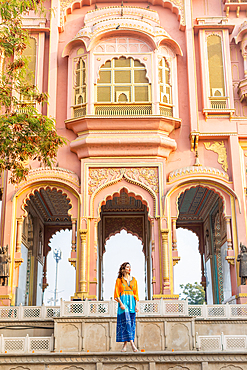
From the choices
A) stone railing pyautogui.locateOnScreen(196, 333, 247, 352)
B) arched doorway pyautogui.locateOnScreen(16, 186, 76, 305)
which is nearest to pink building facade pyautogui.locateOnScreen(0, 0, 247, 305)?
arched doorway pyautogui.locateOnScreen(16, 186, 76, 305)

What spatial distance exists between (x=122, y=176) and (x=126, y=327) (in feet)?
21.1

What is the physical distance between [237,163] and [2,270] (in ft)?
23.9

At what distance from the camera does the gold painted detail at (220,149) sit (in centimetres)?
1423

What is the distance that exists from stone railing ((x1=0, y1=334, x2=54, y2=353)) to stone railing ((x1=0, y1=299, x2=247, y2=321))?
4.38ft

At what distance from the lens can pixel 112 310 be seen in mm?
10305

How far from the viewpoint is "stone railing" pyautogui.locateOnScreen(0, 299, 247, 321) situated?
10.3 m

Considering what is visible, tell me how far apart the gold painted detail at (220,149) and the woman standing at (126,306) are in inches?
272

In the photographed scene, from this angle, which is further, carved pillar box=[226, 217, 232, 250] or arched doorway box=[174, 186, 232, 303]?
arched doorway box=[174, 186, 232, 303]

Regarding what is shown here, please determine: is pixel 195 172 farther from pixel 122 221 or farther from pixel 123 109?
pixel 122 221

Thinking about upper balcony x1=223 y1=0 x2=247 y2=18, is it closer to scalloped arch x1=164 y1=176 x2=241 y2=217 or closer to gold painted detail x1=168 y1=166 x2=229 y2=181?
gold painted detail x1=168 y1=166 x2=229 y2=181

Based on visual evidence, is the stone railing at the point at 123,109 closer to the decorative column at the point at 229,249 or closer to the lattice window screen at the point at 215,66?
the lattice window screen at the point at 215,66

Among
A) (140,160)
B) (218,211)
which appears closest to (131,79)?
(140,160)

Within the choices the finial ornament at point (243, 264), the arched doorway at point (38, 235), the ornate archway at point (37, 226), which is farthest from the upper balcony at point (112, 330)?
the arched doorway at point (38, 235)

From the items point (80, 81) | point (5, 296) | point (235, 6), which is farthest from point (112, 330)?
point (235, 6)
